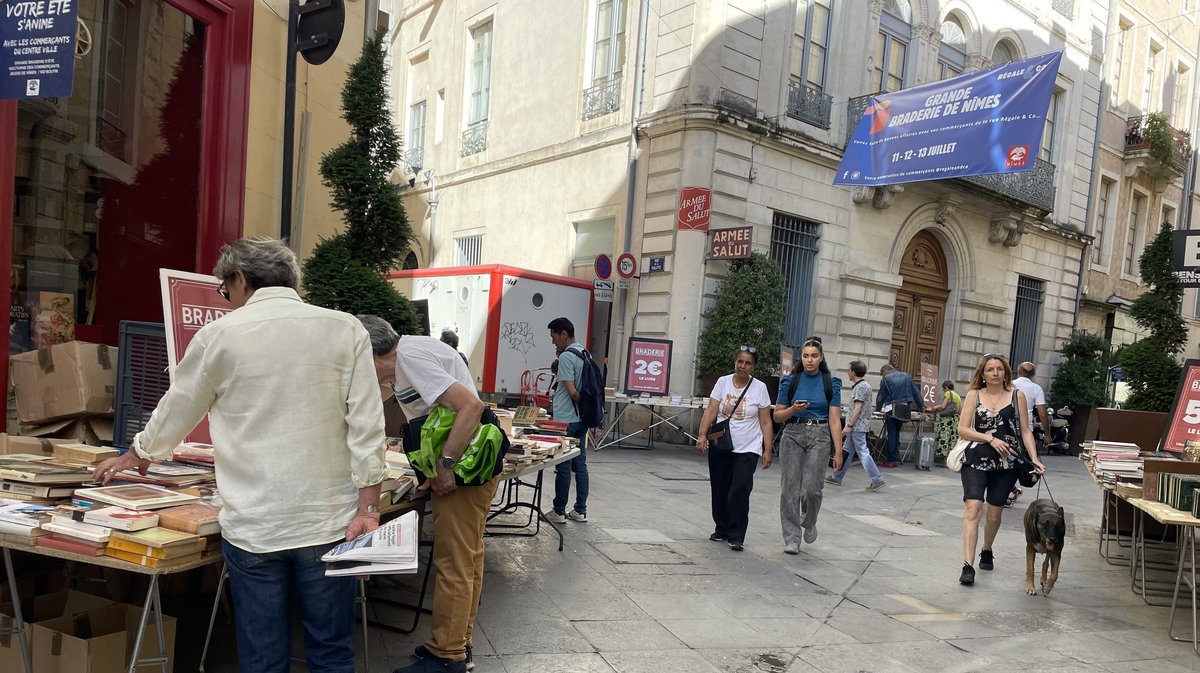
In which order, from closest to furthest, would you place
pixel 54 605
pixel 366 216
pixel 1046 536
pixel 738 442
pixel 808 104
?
pixel 54 605
pixel 1046 536
pixel 366 216
pixel 738 442
pixel 808 104

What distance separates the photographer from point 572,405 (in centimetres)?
739

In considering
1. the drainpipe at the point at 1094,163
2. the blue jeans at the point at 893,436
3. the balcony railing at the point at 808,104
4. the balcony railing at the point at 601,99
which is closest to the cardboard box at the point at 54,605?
the blue jeans at the point at 893,436

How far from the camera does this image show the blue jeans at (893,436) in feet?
44.5

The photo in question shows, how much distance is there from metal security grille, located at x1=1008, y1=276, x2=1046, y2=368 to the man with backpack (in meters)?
16.6

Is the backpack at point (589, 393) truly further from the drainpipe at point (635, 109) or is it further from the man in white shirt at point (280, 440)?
the drainpipe at point (635, 109)

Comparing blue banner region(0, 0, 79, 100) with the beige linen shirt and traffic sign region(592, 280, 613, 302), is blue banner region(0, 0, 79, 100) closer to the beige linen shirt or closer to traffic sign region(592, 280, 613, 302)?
the beige linen shirt

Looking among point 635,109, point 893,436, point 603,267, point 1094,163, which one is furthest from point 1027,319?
point 603,267

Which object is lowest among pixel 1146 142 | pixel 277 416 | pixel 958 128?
pixel 277 416

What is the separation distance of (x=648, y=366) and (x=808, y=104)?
6.00 metres

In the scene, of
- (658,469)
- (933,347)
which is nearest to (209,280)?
(658,469)

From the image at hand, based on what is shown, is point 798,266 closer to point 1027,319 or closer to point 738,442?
point 1027,319

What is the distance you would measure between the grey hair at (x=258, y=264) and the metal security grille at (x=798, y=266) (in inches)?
515

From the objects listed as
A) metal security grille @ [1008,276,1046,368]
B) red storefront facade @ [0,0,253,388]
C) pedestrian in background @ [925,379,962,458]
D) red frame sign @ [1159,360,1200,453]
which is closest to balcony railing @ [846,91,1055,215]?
metal security grille @ [1008,276,1046,368]

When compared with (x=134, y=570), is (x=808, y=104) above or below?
→ above
